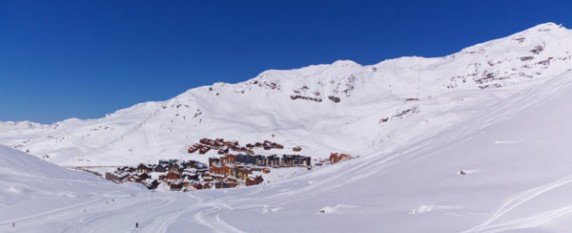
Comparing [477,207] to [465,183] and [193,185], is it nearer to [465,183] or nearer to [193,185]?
[465,183]

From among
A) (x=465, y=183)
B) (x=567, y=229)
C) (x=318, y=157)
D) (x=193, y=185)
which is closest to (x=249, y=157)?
(x=318, y=157)

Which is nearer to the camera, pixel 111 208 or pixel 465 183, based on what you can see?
pixel 465 183

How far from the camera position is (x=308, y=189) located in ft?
103

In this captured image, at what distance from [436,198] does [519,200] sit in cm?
395

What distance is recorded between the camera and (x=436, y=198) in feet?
55.3

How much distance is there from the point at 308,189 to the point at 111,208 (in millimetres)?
12469

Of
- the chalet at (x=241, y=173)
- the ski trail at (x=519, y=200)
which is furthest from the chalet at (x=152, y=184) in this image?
the ski trail at (x=519, y=200)

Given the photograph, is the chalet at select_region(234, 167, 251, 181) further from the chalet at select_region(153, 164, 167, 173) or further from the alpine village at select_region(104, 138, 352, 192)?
the chalet at select_region(153, 164, 167, 173)

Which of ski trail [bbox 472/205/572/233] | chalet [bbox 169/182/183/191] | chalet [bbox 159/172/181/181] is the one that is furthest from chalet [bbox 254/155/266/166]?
ski trail [bbox 472/205/572/233]

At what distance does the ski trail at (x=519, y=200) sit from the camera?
11.9 metres

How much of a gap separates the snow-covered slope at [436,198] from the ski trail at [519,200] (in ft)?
0.13

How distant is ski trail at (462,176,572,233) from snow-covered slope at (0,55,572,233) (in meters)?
0.04

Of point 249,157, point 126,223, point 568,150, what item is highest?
point 249,157

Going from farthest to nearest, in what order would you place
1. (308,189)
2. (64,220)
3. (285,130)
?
(285,130) → (308,189) → (64,220)
